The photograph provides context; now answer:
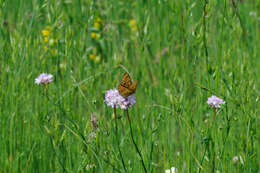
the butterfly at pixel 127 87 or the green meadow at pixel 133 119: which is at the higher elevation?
the butterfly at pixel 127 87

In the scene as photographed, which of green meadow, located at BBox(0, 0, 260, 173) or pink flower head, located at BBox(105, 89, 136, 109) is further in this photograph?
green meadow, located at BBox(0, 0, 260, 173)

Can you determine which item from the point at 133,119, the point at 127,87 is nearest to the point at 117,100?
the point at 127,87

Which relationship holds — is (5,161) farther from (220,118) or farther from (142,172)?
(220,118)

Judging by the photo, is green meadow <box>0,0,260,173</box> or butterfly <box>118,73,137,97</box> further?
green meadow <box>0,0,260,173</box>

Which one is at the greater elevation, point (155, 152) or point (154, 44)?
point (154, 44)

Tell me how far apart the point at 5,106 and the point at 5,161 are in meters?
0.33

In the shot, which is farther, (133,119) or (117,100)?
(133,119)

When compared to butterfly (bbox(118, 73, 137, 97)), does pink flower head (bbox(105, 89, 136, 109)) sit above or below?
below

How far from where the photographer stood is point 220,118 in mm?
1879

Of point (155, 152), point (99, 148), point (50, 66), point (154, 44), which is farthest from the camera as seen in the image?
point (154, 44)

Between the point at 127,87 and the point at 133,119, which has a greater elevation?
the point at 127,87

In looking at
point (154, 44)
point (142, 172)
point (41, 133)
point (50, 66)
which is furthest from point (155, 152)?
point (154, 44)

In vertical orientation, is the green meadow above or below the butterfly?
below

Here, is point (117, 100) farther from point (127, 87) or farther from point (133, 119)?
point (133, 119)
